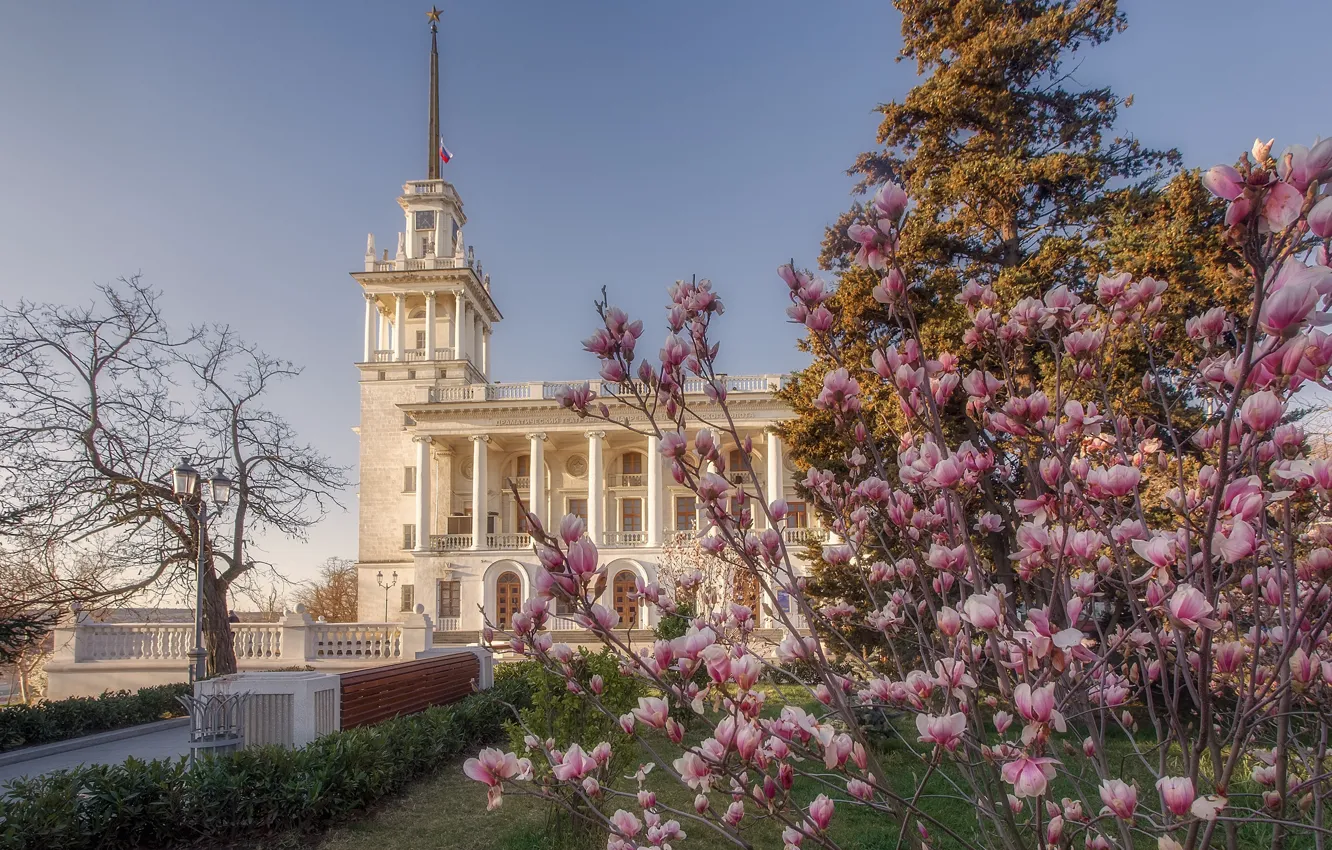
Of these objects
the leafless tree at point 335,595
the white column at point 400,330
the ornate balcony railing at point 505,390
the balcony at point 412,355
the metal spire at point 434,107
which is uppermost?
the metal spire at point 434,107

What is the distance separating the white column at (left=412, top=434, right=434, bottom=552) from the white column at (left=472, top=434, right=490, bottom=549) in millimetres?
2033

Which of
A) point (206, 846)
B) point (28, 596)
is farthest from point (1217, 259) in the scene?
point (28, 596)

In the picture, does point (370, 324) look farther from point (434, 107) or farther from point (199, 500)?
point (199, 500)

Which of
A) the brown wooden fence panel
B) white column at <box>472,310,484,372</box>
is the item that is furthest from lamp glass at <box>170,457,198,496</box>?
white column at <box>472,310,484,372</box>

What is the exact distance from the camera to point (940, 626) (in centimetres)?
203

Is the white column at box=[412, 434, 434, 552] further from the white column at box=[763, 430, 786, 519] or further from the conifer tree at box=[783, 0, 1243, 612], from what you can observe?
the conifer tree at box=[783, 0, 1243, 612]

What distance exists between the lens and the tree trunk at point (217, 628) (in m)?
15.2

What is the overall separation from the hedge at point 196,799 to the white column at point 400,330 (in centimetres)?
3529

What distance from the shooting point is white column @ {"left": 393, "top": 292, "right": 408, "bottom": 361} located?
133 ft

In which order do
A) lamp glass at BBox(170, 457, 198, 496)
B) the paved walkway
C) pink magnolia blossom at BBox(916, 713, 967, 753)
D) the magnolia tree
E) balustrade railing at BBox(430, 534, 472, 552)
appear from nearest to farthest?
1. the magnolia tree
2. pink magnolia blossom at BBox(916, 713, 967, 753)
3. the paved walkway
4. lamp glass at BBox(170, 457, 198, 496)
5. balustrade railing at BBox(430, 534, 472, 552)

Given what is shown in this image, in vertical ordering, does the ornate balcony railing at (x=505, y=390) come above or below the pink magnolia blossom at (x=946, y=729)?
above

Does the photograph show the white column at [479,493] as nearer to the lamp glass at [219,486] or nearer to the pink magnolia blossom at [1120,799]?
the lamp glass at [219,486]

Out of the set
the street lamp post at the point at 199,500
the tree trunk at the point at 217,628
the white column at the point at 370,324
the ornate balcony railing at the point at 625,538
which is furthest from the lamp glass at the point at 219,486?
the white column at the point at 370,324

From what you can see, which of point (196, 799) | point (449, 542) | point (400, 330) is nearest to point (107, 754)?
point (196, 799)
